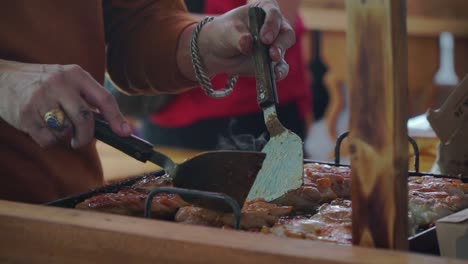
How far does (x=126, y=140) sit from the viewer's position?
154 centimetres

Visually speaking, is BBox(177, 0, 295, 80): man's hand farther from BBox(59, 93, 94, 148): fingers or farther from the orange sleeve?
BBox(59, 93, 94, 148): fingers

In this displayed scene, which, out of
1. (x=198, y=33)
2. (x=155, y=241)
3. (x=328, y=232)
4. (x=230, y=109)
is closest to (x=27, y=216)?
(x=155, y=241)

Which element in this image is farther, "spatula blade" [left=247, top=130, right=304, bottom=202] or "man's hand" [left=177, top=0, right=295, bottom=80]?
"man's hand" [left=177, top=0, right=295, bottom=80]

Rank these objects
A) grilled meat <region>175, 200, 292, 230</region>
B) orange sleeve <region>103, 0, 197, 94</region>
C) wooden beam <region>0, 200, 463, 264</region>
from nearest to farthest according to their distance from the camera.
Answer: wooden beam <region>0, 200, 463, 264</region> < grilled meat <region>175, 200, 292, 230</region> < orange sleeve <region>103, 0, 197, 94</region>

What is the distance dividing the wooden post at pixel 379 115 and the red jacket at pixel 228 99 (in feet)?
8.01

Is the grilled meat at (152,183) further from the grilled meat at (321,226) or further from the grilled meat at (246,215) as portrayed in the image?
the grilled meat at (321,226)

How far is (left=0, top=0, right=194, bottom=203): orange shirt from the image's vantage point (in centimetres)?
188

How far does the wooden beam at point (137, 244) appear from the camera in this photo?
108cm

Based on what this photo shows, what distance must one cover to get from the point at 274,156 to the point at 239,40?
1.16 ft

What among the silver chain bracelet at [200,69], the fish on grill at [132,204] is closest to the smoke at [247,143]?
the silver chain bracelet at [200,69]

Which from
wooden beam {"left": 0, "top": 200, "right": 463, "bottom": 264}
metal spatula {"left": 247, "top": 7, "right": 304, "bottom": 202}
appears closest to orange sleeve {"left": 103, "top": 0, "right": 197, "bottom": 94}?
metal spatula {"left": 247, "top": 7, "right": 304, "bottom": 202}

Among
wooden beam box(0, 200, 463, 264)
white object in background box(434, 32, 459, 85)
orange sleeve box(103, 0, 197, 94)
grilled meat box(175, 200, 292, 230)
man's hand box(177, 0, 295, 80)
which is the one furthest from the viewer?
white object in background box(434, 32, 459, 85)

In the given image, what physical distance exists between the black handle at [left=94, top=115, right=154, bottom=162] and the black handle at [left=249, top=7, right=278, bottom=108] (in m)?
0.27

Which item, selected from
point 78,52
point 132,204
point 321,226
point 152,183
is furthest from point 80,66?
point 321,226
